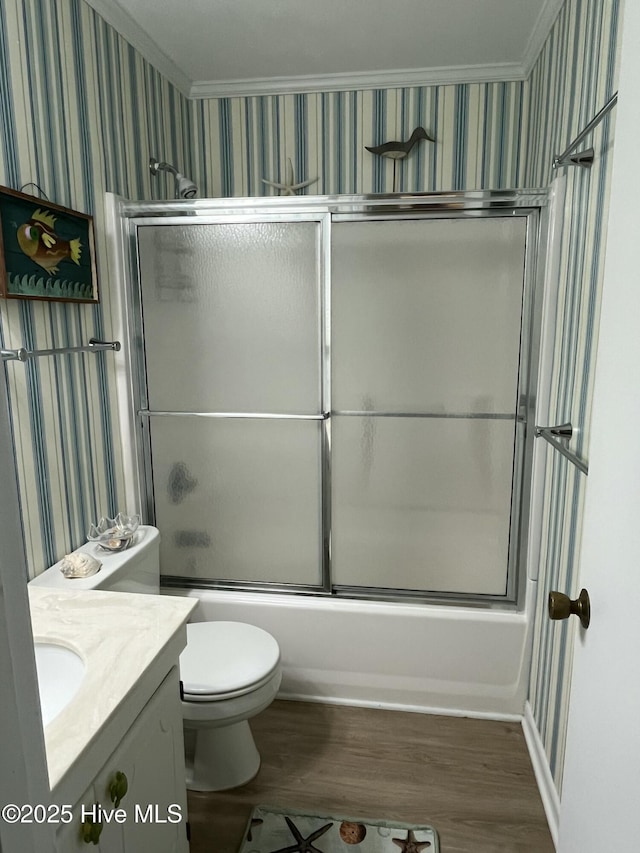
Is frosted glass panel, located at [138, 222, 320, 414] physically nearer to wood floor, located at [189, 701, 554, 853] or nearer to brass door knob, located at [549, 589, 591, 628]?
wood floor, located at [189, 701, 554, 853]

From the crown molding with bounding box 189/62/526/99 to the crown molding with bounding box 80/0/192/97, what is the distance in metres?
0.14

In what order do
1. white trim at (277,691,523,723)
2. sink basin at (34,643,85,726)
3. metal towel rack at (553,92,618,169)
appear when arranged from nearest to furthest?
sink basin at (34,643,85,726), metal towel rack at (553,92,618,169), white trim at (277,691,523,723)

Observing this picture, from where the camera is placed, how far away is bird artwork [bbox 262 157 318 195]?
2.68m

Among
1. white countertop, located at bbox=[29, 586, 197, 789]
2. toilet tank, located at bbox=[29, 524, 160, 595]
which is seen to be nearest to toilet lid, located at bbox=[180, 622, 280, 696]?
toilet tank, located at bbox=[29, 524, 160, 595]

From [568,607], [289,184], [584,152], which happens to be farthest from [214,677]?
[289,184]

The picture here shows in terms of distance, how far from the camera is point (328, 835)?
1672 mm

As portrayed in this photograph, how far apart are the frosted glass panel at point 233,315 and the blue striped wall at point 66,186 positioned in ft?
0.66

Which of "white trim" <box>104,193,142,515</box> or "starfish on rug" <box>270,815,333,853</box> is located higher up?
"white trim" <box>104,193,142,515</box>

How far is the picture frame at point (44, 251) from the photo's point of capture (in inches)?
59.9

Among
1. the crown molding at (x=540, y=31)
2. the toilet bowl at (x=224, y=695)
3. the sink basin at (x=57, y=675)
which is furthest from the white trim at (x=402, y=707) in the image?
the crown molding at (x=540, y=31)

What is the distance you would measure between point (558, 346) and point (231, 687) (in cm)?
143

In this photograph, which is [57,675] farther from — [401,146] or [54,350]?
[401,146]

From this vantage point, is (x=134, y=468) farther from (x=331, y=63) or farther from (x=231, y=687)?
(x=331, y=63)

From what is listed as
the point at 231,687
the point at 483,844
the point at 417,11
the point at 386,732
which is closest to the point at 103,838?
the point at 231,687
